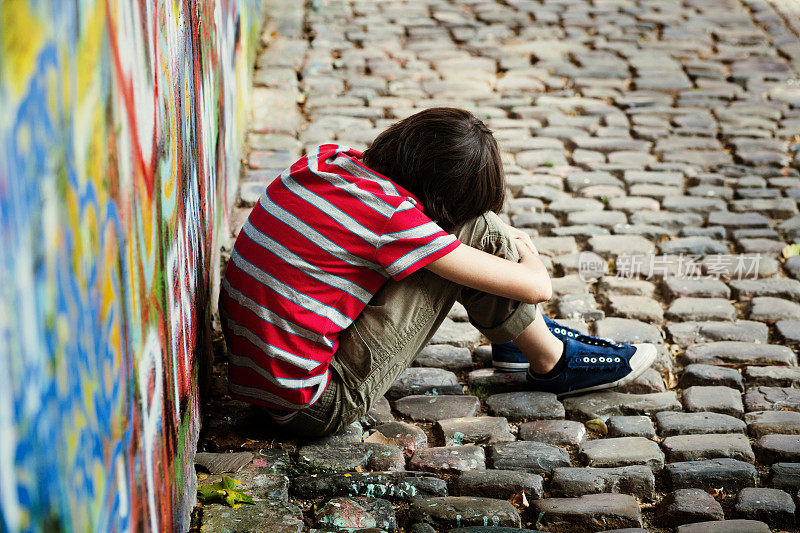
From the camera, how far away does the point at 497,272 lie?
101 inches

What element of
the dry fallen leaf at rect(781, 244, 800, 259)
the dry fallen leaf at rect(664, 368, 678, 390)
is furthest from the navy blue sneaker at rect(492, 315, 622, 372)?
the dry fallen leaf at rect(781, 244, 800, 259)

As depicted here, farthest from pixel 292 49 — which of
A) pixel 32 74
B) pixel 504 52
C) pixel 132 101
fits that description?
pixel 32 74

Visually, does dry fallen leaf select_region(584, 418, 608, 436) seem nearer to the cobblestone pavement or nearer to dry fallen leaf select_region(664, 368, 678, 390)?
the cobblestone pavement

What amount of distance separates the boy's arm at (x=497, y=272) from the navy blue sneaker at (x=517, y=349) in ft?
1.58

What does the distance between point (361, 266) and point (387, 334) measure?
0.21m

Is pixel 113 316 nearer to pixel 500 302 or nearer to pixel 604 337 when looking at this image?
pixel 500 302

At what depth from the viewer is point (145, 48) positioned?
1.88m

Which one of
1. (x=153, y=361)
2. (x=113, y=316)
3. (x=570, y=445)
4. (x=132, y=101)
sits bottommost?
(x=570, y=445)

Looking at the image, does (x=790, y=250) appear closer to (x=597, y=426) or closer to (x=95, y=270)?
(x=597, y=426)

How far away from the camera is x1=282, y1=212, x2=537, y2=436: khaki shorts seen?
8.39 feet

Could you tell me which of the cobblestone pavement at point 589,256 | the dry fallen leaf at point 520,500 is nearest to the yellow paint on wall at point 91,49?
the cobblestone pavement at point 589,256

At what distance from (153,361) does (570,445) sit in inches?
56.7

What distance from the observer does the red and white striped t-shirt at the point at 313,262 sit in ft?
7.98

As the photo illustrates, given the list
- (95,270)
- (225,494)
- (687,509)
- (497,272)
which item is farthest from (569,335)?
(95,270)
